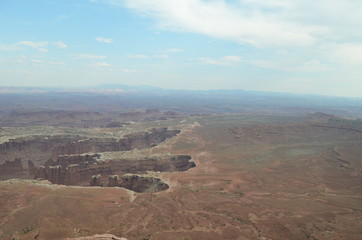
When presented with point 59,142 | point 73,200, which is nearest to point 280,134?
point 59,142

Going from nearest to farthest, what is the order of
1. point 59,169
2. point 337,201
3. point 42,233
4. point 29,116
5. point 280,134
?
1. point 42,233
2. point 337,201
3. point 59,169
4. point 280,134
5. point 29,116

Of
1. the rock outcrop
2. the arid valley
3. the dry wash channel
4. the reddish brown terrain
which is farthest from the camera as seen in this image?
the dry wash channel

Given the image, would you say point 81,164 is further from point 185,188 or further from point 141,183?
point 185,188

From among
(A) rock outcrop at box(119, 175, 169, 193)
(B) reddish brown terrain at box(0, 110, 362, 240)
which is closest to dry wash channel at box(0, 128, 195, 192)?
(A) rock outcrop at box(119, 175, 169, 193)

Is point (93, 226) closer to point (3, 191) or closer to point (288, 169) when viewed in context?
point (3, 191)

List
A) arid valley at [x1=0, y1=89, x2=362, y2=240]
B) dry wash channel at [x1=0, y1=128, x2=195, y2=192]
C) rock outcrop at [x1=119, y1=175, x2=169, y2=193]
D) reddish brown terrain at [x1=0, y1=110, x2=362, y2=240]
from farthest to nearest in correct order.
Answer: dry wash channel at [x1=0, y1=128, x2=195, y2=192] → rock outcrop at [x1=119, y1=175, x2=169, y2=193] → arid valley at [x1=0, y1=89, x2=362, y2=240] → reddish brown terrain at [x1=0, y1=110, x2=362, y2=240]

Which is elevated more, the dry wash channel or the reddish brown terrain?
the reddish brown terrain

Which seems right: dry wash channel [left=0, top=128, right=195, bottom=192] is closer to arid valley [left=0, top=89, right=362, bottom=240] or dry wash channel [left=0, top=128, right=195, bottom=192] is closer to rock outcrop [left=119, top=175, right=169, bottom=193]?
rock outcrop [left=119, top=175, right=169, bottom=193]
